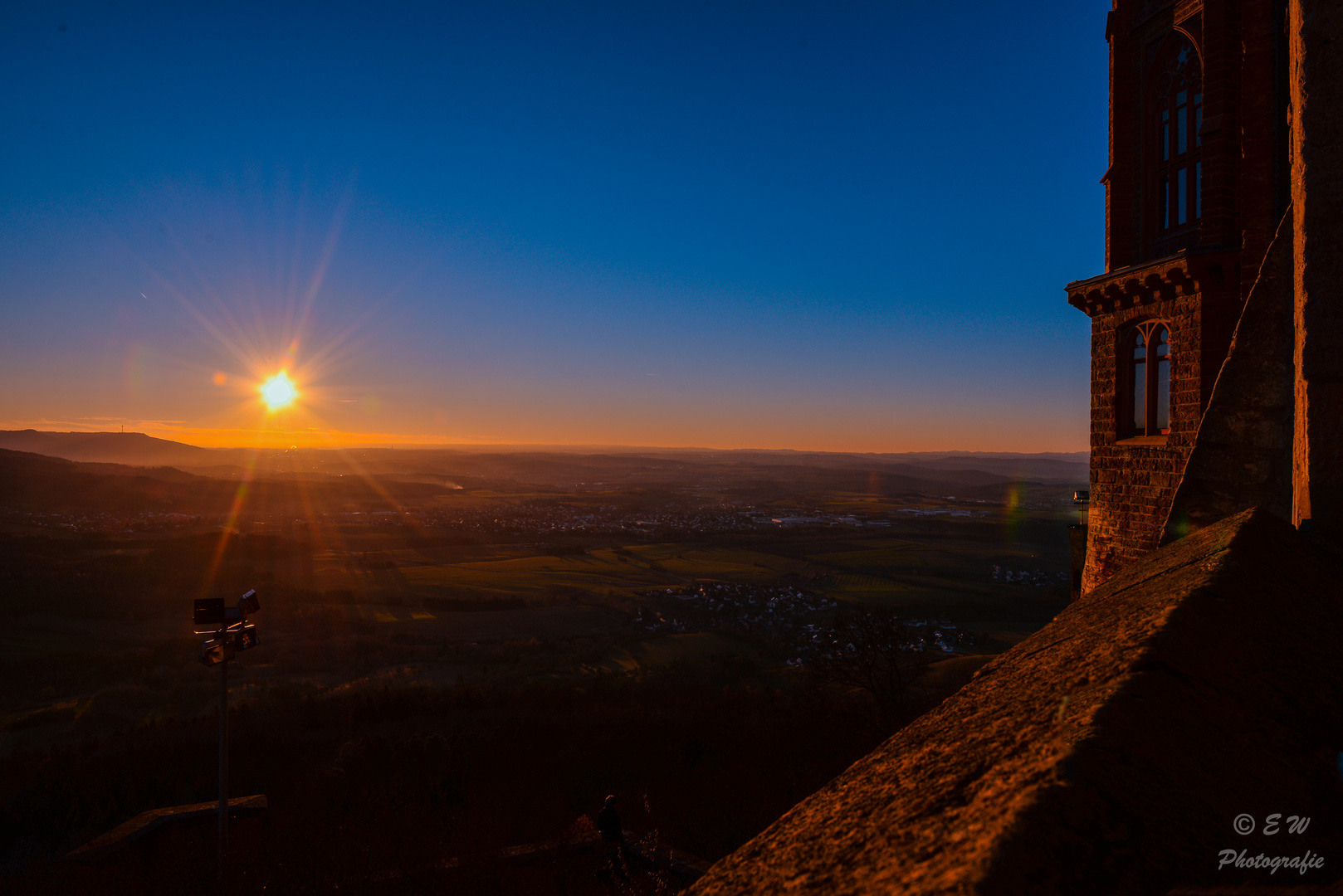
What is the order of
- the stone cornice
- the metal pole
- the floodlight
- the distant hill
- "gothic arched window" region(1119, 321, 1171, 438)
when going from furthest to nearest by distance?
1. the distant hill
2. "gothic arched window" region(1119, 321, 1171, 438)
3. the stone cornice
4. the floodlight
5. the metal pole

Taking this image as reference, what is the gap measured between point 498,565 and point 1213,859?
242 feet

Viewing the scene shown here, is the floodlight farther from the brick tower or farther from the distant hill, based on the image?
the distant hill

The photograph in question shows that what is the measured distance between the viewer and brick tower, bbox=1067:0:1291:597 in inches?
363

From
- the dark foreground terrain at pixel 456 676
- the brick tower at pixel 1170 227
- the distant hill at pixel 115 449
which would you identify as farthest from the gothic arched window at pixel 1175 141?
the distant hill at pixel 115 449

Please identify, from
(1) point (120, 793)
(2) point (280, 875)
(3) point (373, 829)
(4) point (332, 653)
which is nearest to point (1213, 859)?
(2) point (280, 875)

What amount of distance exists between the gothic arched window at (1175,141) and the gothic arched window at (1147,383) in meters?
1.66

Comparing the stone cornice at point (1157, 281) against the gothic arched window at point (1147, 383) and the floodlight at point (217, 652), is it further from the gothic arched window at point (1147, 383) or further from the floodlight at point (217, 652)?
the floodlight at point (217, 652)

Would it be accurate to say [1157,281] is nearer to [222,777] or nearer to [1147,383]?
[1147,383]

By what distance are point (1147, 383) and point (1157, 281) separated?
1697mm

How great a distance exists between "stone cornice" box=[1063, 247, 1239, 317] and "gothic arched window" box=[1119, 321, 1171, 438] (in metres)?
0.56

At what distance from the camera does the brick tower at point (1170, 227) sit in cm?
923

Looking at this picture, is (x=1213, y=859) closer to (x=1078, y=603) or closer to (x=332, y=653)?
(x=1078, y=603)

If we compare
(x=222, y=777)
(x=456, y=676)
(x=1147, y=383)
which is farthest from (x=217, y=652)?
(x=456, y=676)

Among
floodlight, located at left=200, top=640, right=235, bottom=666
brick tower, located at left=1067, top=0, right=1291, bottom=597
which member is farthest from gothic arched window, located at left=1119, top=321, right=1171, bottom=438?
floodlight, located at left=200, top=640, right=235, bottom=666
